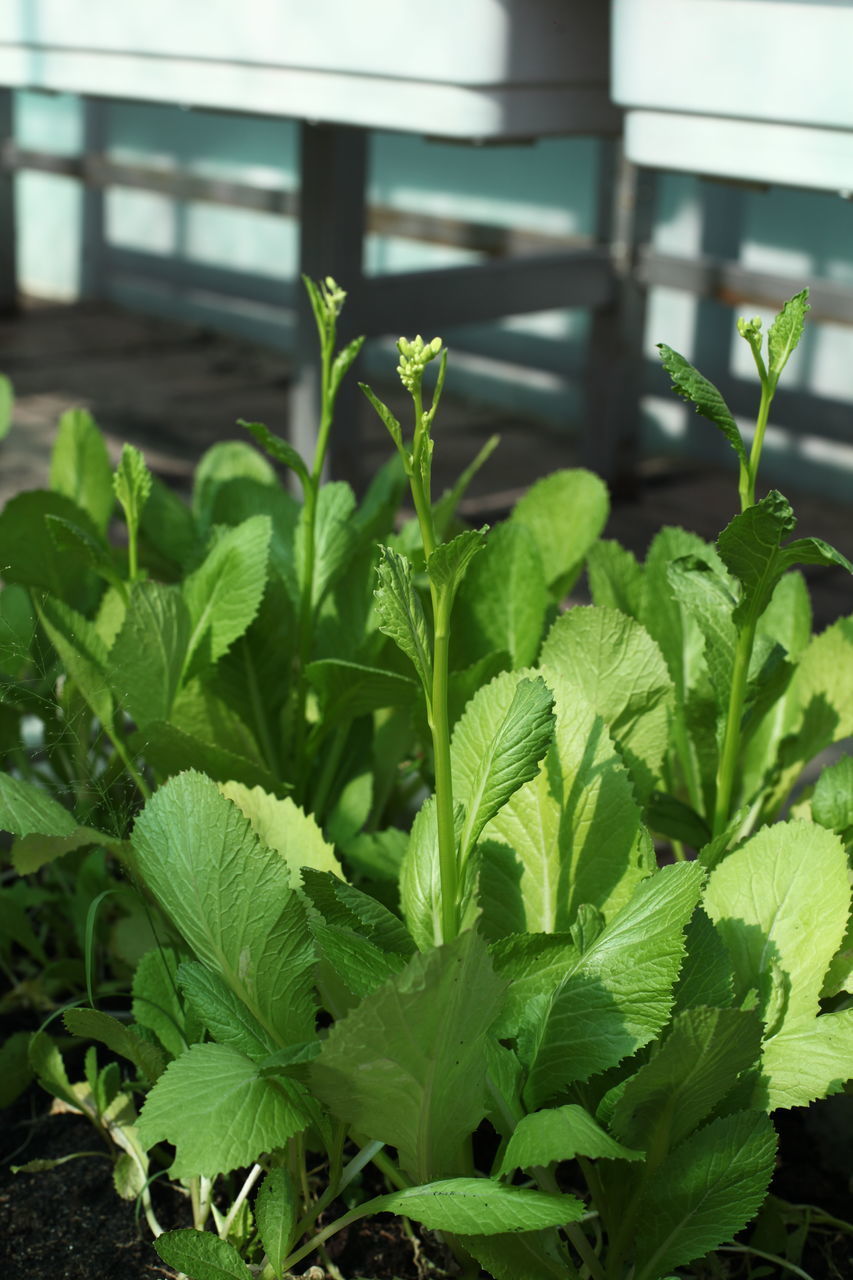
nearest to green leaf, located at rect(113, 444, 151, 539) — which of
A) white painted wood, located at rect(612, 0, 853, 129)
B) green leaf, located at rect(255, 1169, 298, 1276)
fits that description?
green leaf, located at rect(255, 1169, 298, 1276)

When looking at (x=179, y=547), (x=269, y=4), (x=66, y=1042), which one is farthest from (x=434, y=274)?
(x=66, y=1042)

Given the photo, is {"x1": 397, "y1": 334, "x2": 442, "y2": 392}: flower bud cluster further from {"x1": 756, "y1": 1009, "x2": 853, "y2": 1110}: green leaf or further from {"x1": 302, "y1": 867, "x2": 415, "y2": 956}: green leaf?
{"x1": 756, "y1": 1009, "x2": 853, "y2": 1110}: green leaf

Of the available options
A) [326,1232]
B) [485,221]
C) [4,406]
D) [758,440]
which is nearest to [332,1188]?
[326,1232]

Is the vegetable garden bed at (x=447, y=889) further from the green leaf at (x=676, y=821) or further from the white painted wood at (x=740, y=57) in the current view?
the white painted wood at (x=740, y=57)

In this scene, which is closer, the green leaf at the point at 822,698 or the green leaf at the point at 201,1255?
the green leaf at the point at 201,1255

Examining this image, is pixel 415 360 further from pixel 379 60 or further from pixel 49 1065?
pixel 379 60

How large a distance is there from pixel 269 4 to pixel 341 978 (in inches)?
37.0

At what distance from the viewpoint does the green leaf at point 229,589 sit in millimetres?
737

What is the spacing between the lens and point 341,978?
0.59 m

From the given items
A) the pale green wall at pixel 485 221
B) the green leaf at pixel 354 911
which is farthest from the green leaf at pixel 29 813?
the pale green wall at pixel 485 221

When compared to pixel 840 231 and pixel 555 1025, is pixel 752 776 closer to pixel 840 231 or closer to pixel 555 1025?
pixel 555 1025

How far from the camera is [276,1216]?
58 cm

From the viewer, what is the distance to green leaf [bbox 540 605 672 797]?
696 mm

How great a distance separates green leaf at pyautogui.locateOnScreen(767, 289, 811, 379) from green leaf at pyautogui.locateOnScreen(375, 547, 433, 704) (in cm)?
19
